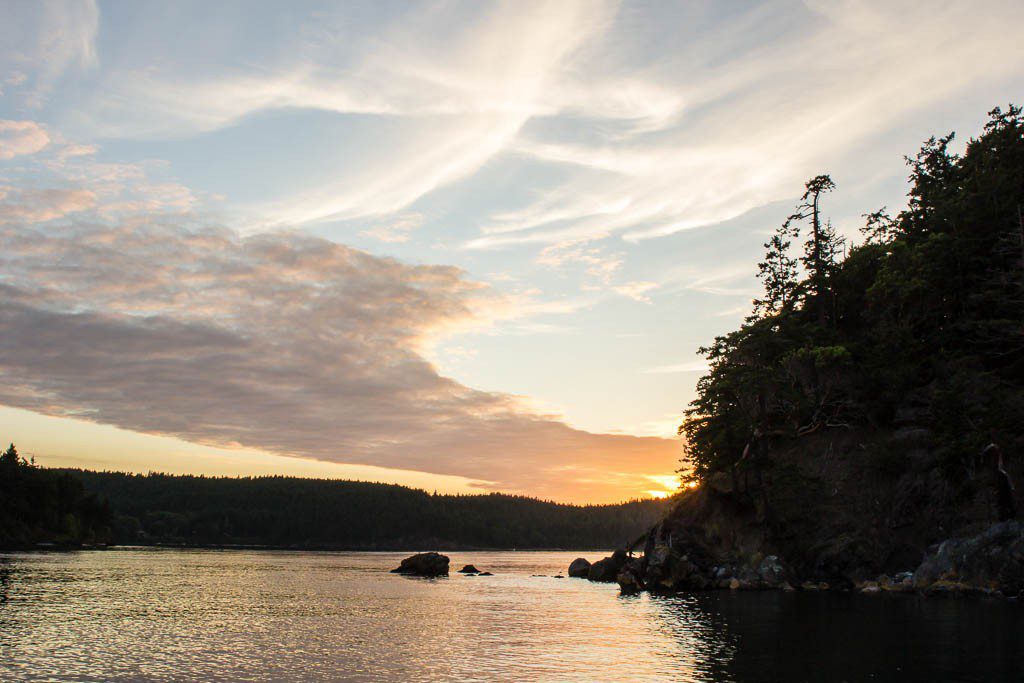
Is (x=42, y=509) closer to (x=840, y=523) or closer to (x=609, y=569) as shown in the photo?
(x=609, y=569)

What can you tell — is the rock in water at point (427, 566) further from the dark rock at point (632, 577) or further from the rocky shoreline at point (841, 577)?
Answer: the dark rock at point (632, 577)

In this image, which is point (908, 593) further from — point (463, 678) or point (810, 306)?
point (463, 678)

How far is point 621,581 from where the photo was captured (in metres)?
92.9

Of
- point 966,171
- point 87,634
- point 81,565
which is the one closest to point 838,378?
point 966,171

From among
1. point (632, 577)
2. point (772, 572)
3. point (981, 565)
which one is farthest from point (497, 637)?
point (632, 577)

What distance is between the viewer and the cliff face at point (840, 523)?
219ft

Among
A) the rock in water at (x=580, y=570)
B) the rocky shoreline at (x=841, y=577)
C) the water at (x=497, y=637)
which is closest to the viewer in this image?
the water at (x=497, y=637)

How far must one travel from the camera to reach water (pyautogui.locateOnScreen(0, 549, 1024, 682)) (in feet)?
108

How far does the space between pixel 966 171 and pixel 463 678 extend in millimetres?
92524

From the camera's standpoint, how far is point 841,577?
76.0m

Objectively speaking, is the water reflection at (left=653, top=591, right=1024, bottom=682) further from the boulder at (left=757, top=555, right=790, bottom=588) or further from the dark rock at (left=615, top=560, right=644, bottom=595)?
the dark rock at (left=615, top=560, right=644, bottom=595)

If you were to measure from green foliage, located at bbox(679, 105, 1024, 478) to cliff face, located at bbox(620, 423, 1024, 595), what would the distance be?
9.27ft

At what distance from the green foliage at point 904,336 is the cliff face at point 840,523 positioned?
2.83 m

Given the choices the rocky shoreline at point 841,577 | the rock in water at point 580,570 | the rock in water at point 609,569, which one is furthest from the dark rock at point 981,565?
the rock in water at point 580,570
